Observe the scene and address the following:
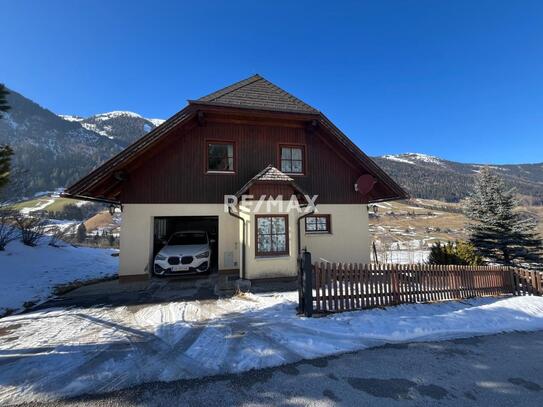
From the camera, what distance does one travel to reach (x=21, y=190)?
14.4 meters

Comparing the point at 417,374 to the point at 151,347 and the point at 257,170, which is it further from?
the point at 257,170

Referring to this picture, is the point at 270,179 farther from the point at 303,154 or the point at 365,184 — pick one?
the point at 365,184

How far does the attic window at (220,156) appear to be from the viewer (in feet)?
37.5

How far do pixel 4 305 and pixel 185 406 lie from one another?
7.34 metres

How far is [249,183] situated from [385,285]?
18.2 feet

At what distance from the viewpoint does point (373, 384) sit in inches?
147

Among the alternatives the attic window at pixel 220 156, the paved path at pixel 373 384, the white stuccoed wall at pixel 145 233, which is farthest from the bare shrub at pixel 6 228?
the paved path at pixel 373 384

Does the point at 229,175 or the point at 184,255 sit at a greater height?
the point at 229,175

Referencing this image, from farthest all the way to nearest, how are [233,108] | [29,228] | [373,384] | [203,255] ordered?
[29,228] < [233,108] < [203,255] < [373,384]

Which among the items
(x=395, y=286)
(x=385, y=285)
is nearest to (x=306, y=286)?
(x=385, y=285)

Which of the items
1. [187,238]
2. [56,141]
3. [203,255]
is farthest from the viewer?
[56,141]

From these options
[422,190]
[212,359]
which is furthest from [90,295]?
[422,190]

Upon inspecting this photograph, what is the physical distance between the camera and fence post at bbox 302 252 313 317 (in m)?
6.19

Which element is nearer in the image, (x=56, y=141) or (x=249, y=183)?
(x=249, y=183)
